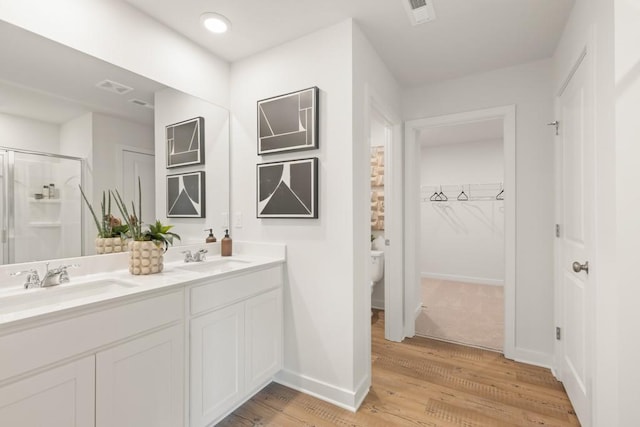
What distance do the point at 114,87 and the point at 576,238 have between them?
2944 millimetres

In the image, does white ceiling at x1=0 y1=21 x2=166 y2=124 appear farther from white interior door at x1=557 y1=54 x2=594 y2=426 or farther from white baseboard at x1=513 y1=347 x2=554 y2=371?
white baseboard at x1=513 y1=347 x2=554 y2=371

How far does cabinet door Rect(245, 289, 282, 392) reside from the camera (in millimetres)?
1854

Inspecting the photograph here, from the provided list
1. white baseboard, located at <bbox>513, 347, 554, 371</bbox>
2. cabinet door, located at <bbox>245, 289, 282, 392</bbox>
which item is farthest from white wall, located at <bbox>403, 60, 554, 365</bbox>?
cabinet door, located at <bbox>245, 289, 282, 392</bbox>

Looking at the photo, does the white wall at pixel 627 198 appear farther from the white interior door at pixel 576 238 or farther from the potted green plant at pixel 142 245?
the potted green plant at pixel 142 245

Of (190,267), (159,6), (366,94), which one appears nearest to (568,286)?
(366,94)

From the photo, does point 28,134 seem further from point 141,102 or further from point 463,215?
point 463,215

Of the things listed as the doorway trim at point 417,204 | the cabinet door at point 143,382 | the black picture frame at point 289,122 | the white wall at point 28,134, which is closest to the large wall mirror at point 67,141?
the white wall at point 28,134

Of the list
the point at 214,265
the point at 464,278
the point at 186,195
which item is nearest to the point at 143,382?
the point at 214,265

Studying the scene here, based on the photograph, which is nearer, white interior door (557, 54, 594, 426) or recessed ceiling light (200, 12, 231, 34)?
white interior door (557, 54, 594, 426)

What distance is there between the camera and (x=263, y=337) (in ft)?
6.42

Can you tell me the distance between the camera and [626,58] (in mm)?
1191

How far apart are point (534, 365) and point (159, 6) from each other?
148 inches

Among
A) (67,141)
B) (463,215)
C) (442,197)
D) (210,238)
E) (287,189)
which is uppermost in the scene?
(67,141)

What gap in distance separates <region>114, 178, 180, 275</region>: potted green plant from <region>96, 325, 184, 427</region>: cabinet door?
17.4 inches
